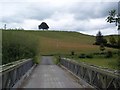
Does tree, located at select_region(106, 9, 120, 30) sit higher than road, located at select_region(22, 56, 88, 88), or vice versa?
tree, located at select_region(106, 9, 120, 30)

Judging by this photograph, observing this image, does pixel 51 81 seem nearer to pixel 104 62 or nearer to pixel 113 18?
pixel 113 18

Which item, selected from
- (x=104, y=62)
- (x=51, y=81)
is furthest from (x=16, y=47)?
(x=51, y=81)

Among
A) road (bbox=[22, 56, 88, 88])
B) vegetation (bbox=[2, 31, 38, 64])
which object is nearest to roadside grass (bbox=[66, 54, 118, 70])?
road (bbox=[22, 56, 88, 88])

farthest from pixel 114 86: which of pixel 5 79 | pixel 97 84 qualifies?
pixel 5 79

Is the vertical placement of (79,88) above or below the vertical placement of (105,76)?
below

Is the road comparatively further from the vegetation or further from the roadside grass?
the vegetation

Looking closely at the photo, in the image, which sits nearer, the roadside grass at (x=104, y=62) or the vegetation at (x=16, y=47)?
the roadside grass at (x=104, y=62)

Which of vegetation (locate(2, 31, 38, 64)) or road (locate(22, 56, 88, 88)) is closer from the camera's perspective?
road (locate(22, 56, 88, 88))

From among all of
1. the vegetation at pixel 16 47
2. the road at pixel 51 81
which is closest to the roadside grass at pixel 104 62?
the road at pixel 51 81

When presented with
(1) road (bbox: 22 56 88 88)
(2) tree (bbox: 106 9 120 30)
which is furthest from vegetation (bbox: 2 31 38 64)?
(2) tree (bbox: 106 9 120 30)

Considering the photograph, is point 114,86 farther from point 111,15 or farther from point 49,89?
point 111,15

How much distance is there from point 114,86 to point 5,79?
3.96 m

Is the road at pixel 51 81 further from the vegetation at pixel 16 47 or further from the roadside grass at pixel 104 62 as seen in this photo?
the vegetation at pixel 16 47

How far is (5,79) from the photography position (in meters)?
12.5
